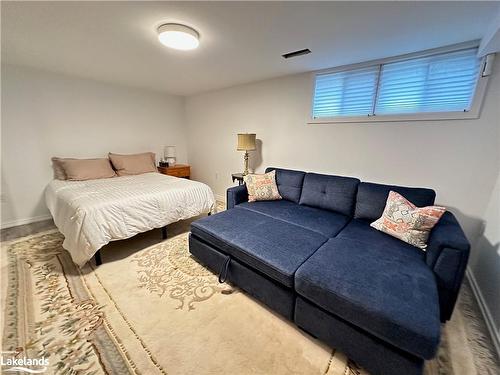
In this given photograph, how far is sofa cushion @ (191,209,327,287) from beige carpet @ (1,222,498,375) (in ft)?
1.30

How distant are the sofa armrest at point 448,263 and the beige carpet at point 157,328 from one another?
332 millimetres

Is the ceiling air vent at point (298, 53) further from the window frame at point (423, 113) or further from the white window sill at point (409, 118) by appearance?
the white window sill at point (409, 118)

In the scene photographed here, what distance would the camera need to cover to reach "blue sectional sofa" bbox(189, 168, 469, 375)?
107cm

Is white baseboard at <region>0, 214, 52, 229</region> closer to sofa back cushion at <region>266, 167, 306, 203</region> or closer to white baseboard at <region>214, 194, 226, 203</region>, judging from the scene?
white baseboard at <region>214, 194, 226, 203</region>

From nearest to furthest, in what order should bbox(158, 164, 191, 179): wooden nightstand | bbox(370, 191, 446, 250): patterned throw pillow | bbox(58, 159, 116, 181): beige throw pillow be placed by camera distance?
bbox(370, 191, 446, 250): patterned throw pillow < bbox(58, 159, 116, 181): beige throw pillow < bbox(158, 164, 191, 179): wooden nightstand

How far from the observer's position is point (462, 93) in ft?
6.37

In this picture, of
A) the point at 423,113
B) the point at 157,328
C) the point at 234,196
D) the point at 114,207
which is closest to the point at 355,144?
the point at 423,113

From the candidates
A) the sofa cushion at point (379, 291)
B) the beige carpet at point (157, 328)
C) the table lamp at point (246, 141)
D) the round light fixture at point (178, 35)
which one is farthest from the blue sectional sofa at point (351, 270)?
the round light fixture at point (178, 35)

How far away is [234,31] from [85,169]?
299 cm

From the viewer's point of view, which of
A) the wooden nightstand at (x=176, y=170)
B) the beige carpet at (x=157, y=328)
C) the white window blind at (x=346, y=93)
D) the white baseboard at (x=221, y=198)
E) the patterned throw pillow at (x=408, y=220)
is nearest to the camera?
the beige carpet at (x=157, y=328)

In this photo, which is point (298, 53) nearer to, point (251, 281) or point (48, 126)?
point (251, 281)

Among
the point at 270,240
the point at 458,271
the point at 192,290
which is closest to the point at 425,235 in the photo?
the point at 458,271

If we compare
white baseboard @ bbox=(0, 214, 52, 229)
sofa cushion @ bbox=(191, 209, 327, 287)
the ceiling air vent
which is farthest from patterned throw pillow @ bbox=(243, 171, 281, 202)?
white baseboard @ bbox=(0, 214, 52, 229)

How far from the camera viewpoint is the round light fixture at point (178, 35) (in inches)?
66.6
